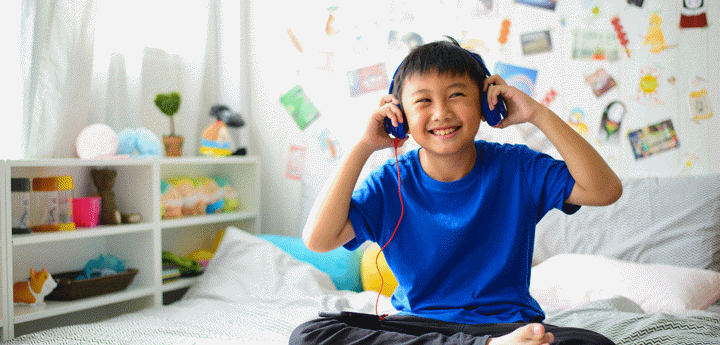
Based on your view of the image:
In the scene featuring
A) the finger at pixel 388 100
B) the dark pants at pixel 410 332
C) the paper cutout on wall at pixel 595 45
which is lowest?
the dark pants at pixel 410 332

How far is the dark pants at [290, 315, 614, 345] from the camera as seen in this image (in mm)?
990

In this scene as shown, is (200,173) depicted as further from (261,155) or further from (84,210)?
(84,210)

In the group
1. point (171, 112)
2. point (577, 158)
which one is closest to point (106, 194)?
point (171, 112)

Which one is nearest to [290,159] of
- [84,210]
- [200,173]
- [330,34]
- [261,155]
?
[261,155]

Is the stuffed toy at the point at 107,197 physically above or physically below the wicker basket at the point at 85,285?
above

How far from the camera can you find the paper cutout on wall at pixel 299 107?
2.82m

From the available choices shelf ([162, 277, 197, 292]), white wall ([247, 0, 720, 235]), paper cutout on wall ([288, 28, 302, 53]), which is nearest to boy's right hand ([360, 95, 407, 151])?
white wall ([247, 0, 720, 235])

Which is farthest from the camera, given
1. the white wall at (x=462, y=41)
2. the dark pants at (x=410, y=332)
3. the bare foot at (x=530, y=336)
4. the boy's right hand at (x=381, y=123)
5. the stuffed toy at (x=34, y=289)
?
the white wall at (x=462, y=41)

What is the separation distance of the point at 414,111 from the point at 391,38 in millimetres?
1491

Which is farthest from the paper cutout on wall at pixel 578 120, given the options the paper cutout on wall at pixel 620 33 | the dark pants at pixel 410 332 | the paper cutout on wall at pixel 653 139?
the dark pants at pixel 410 332

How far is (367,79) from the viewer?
8.73 ft

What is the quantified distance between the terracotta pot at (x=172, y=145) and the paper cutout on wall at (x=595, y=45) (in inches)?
67.1

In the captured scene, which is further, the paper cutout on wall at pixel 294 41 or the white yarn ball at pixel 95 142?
the paper cutout on wall at pixel 294 41

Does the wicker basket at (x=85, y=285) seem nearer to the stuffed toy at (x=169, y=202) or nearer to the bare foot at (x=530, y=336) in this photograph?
the stuffed toy at (x=169, y=202)
